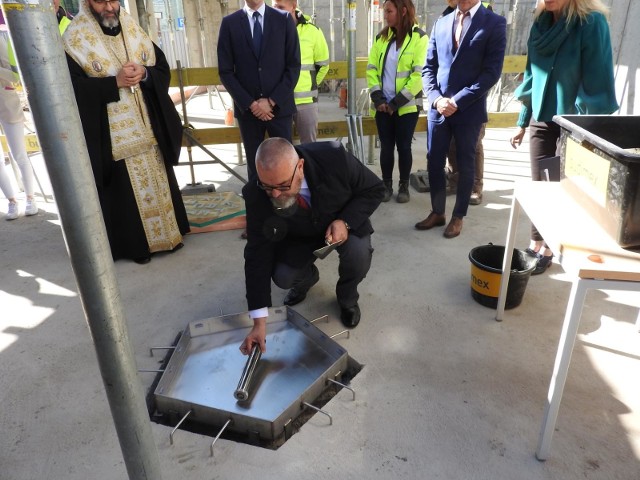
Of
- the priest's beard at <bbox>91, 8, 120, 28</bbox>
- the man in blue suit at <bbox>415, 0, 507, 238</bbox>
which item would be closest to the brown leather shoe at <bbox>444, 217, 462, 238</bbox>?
the man in blue suit at <bbox>415, 0, 507, 238</bbox>

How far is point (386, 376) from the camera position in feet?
6.82

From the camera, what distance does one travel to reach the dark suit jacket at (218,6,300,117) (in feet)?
10.7

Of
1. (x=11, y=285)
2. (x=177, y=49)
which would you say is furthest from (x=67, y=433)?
(x=177, y=49)

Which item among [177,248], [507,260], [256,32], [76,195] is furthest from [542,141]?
[76,195]

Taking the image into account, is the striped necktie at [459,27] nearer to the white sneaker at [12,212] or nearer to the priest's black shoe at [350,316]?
the priest's black shoe at [350,316]

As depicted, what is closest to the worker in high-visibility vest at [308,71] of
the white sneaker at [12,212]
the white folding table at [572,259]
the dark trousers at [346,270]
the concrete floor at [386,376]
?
the concrete floor at [386,376]

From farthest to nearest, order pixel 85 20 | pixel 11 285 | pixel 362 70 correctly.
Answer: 1. pixel 362 70
2. pixel 11 285
3. pixel 85 20

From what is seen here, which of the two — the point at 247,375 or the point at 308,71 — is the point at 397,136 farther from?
the point at 247,375

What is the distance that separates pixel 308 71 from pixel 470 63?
150 cm

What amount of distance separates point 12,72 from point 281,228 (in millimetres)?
2826

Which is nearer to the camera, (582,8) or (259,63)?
(582,8)

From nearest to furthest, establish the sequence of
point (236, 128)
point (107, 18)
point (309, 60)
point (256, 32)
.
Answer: point (107, 18) < point (256, 32) < point (309, 60) < point (236, 128)

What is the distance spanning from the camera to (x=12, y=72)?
362 cm

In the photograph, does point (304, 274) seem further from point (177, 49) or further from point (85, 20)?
point (177, 49)
